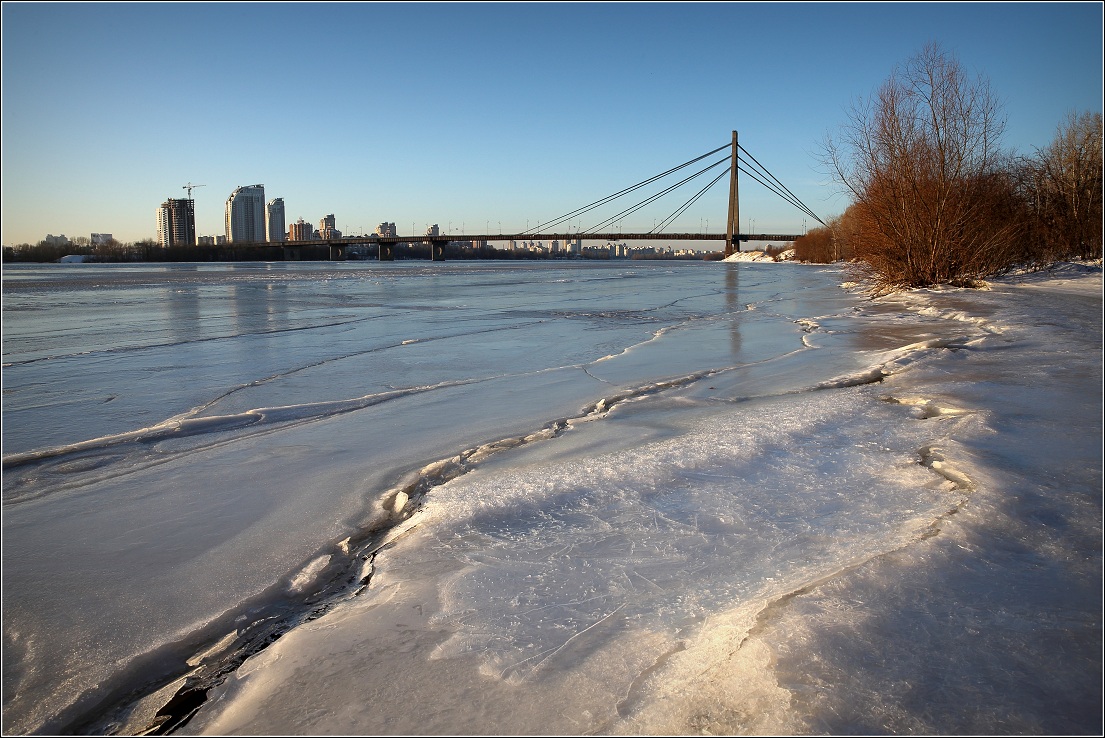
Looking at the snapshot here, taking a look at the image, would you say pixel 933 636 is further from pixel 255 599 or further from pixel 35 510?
pixel 35 510

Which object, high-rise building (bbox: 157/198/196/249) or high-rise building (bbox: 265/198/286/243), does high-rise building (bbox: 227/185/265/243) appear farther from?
high-rise building (bbox: 157/198/196/249)

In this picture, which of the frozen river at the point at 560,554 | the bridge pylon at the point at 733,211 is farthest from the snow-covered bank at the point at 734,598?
the bridge pylon at the point at 733,211

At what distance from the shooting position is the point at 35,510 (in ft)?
8.46

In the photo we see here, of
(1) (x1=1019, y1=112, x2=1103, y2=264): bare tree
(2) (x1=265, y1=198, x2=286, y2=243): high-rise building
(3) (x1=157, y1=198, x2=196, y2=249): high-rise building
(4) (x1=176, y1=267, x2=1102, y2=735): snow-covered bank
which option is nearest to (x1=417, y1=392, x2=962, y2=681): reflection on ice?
(4) (x1=176, y1=267, x2=1102, y2=735): snow-covered bank

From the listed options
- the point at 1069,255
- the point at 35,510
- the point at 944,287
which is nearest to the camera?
the point at 35,510

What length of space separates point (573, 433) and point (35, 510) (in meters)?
2.30

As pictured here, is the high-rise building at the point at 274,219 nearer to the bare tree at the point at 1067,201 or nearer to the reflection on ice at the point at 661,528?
the bare tree at the point at 1067,201

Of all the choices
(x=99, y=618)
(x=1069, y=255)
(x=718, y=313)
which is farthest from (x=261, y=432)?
→ (x=1069, y=255)

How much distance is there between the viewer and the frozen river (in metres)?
1.38

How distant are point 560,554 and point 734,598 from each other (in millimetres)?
550

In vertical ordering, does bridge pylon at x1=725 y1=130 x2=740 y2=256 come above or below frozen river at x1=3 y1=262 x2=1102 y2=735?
above

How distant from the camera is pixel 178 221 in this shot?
9162 cm

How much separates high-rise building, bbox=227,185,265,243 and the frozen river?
114804mm

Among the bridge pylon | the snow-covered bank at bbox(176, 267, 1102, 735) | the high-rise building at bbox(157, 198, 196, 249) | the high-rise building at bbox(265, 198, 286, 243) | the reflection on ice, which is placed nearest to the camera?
the snow-covered bank at bbox(176, 267, 1102, 735)
